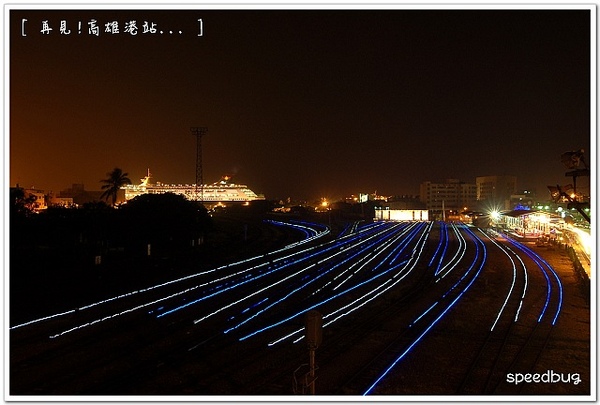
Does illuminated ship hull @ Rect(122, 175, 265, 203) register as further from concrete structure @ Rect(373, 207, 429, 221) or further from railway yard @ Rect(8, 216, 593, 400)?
railway yard @ Rect(8, 216, 593, 400)

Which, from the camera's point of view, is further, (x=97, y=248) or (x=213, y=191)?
(x=213, y=191)

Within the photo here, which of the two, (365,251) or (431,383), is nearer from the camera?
(431,383)

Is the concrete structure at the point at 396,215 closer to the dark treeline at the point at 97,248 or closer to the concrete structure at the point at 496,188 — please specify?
the dark treeline at the point at 97,248

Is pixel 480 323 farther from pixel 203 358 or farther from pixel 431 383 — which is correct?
pixel 203 358

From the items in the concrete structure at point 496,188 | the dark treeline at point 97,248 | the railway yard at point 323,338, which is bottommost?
the railway yard at point 323,338

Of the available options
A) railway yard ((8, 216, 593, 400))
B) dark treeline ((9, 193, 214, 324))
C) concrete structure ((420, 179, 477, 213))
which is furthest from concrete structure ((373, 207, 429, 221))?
concrete structure ((420, 179, 477, 213))

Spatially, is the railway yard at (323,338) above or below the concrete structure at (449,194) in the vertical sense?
below

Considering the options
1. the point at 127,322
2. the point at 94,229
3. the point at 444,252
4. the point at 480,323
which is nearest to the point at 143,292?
the point at 127,322

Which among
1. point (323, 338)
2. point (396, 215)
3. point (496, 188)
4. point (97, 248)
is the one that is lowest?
point (323, 338)

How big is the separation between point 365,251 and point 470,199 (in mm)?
110145

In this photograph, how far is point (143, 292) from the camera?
47.6 ft

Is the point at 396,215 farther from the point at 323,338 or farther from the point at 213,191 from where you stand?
the point at 323,338

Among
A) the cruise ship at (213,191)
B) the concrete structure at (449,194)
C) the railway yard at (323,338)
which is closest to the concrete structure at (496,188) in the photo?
the concrete structure at (449,194)

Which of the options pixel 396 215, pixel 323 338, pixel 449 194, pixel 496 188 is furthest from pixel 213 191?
pixel 323 338
